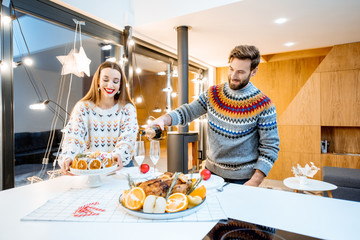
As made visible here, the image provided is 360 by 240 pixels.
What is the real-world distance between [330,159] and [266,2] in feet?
9.66

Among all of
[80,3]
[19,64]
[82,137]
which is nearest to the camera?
[82,137]

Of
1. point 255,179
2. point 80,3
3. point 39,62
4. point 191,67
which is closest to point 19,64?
point 39,62

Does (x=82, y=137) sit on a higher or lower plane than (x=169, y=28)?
lower

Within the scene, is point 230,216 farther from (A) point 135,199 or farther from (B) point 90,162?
(B) point 90,162

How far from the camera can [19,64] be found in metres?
2.08

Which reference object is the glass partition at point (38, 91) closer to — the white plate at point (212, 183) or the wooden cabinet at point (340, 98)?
Result: the white plate at point (212, 183)

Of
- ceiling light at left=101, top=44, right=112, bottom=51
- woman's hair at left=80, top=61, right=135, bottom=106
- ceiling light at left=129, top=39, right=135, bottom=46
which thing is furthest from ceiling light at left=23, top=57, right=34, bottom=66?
ceiling light at left=129, top=39, right=135, bottom=46

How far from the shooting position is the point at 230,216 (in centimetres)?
76

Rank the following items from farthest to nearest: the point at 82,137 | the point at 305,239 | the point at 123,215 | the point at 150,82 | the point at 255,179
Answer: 1. the point at 150,82
2. the point at 82,137
3. the point at 255,179
4. the point at 123,215
5. the point at 305,239

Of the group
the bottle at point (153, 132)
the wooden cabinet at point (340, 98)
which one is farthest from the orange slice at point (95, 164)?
the wooden cabinet at point (340, 98)

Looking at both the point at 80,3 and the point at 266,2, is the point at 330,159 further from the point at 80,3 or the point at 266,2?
the point at 80,3

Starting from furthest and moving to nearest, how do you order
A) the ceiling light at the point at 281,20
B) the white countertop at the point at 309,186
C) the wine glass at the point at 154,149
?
the ceiling light at the point at 281,20, the white countertop at the point at 309,186, the wine glass at the point at 154,149

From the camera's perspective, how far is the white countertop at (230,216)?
0.64 m

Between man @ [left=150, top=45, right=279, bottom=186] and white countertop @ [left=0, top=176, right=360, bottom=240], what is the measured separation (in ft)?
1.19
